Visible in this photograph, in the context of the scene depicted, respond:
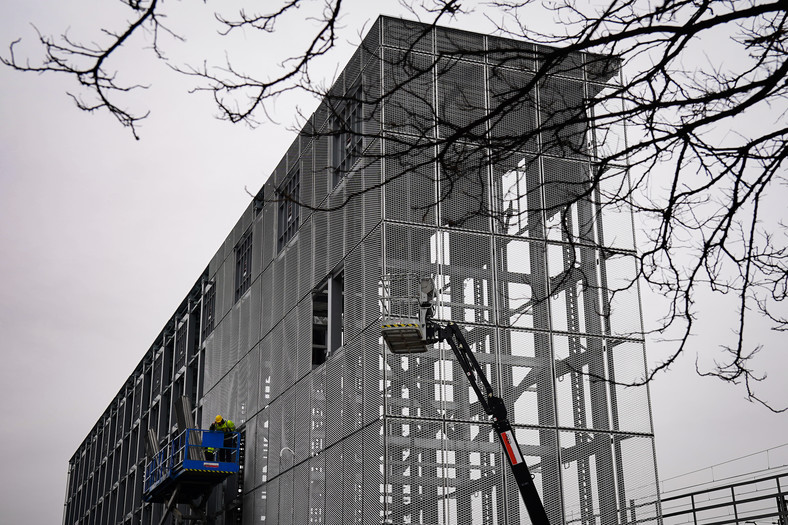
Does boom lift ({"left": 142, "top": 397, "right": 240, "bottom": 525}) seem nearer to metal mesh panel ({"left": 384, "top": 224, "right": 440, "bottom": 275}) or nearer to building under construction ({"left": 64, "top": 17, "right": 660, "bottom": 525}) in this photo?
building under construction ({"left": 64, "top": 17, "right": 660, "bottom": 525})

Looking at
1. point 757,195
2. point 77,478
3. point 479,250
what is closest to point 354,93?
point 479,250

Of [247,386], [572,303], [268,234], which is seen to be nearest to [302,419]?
[247,386]

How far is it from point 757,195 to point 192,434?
2653 cm

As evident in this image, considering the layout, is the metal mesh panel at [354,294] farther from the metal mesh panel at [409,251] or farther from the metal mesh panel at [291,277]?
the metal mesh panel at [291,277]

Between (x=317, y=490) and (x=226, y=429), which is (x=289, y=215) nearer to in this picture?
(x=226, y=429)

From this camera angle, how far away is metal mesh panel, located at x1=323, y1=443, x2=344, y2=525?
22.8m

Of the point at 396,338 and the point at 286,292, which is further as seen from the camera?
the point at 286,292

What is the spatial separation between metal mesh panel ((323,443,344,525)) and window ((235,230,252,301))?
36.4 feet

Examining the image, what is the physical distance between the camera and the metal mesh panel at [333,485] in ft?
Answer: 74.9

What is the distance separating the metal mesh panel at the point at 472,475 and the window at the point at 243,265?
45.3 ft

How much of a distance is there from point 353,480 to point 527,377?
14.3 ft

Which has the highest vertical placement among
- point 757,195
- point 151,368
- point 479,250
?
point 151,368

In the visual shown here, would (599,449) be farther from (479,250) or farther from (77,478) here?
(77,478)

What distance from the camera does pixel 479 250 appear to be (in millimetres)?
23359
